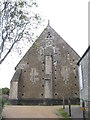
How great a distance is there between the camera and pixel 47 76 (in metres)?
22.9

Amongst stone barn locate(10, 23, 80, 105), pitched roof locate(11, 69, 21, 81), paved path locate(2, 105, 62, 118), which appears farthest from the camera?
pitched roof locate(11, 69, 21, 81)

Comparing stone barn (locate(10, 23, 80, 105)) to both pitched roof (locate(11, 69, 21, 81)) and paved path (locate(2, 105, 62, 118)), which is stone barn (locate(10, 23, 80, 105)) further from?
paved path (locate(2, 105, 62, 118))

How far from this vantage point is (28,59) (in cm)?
2556

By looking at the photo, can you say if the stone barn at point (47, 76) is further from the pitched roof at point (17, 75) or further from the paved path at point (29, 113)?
the paved path at point (29, 113)

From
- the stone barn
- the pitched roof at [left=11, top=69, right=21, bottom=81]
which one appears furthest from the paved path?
the pitched roof at [left=11, top=69, right=21, bottom=81]

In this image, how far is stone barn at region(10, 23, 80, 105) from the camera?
22403 millimetres

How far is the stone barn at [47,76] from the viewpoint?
2240 centimetres

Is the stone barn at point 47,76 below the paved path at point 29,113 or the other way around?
the other way around

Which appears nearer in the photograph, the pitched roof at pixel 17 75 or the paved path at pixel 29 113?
the paved path at pixel 29 113

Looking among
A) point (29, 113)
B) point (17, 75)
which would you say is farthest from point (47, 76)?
point (29, 113)

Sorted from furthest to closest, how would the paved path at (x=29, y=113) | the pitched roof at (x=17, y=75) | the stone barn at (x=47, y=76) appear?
the pitched roof at (x=17, y=75)
the stone barn at (x=47, y=76)
the paved path at (x=29, y=113)

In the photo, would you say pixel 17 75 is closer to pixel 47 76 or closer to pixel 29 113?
pixel 47 76

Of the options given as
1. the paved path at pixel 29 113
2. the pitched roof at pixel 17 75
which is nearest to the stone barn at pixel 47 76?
the pitched roof at pixel 17 75

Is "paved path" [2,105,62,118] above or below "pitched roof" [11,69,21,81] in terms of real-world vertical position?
below
